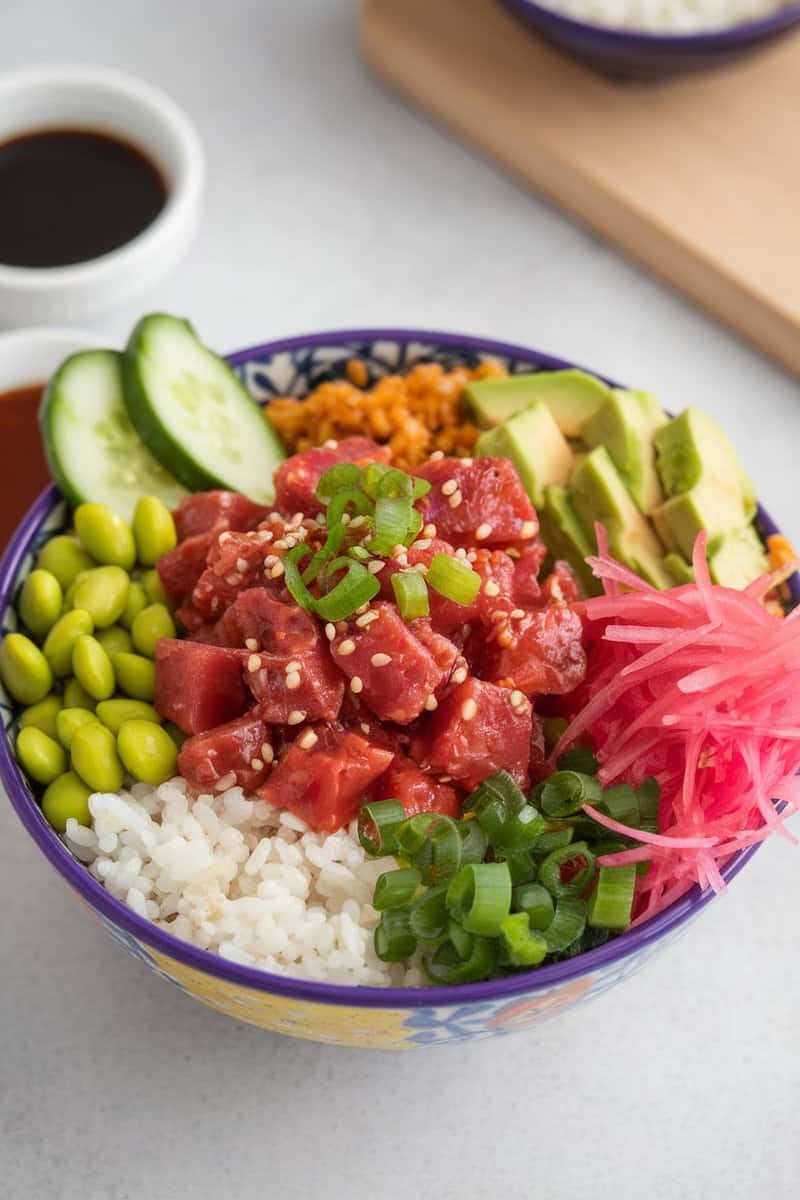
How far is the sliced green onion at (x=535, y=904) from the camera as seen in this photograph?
248 cm

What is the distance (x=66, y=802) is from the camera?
272 cm

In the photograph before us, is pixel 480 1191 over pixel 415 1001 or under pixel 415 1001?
under

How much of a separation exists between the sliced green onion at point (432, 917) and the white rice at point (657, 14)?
130 inches

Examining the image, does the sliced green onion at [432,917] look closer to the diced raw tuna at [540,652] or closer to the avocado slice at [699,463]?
the diced raw tuna at [540,652]

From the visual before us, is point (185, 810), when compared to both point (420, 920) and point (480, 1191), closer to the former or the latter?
point (420, 920)

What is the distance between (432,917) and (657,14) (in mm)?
3439

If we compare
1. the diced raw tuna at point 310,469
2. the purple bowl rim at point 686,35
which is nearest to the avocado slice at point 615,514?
the diced raw tuna at point 310,469

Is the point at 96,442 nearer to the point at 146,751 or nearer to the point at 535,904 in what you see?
the point at 146,751

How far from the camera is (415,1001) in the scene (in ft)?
7.80

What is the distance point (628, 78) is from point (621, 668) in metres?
2.83

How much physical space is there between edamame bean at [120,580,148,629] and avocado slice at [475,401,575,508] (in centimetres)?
89

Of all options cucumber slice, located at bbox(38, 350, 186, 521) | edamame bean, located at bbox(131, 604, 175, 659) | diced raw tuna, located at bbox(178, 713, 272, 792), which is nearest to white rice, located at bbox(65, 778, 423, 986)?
diced raw tuna, located at bbox(178, 713, 272, 792)

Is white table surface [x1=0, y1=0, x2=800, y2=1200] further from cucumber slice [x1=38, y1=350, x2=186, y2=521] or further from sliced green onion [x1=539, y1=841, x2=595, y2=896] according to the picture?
cucumber slice [x1=38, y1=350, x2=186, y2=521]

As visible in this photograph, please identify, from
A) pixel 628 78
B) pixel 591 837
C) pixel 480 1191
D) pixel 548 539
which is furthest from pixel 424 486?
pixel 628 78
